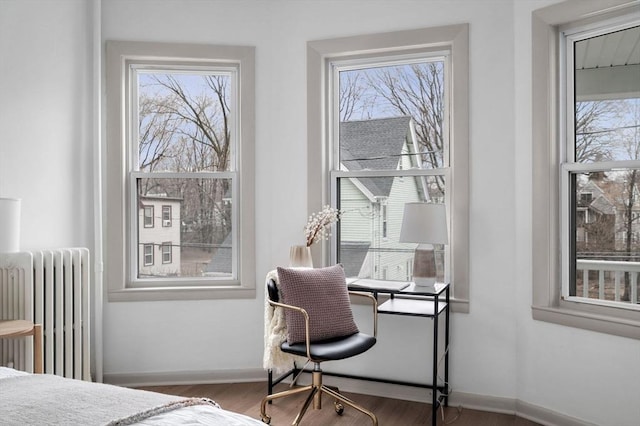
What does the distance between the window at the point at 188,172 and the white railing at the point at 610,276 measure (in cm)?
216

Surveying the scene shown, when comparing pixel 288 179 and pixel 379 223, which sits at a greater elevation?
pixel 288 179

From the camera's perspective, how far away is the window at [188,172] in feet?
12.2

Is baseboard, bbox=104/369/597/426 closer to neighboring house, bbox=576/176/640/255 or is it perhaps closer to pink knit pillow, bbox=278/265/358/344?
pink knit pillow, bbox=278/265/358/344

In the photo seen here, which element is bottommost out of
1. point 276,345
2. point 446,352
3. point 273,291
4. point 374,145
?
point 446,352

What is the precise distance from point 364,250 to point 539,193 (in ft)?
4.04

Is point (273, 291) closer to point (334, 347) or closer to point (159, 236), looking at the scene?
point (334, 347)

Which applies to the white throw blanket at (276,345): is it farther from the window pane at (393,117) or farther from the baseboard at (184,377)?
the window pane at (393,117)

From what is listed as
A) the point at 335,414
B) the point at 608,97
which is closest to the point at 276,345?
the point at 335,414

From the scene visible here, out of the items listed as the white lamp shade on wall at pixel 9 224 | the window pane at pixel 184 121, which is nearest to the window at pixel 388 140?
the window pane at pixel 184 121

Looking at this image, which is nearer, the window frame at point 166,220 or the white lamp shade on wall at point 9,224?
the white lamp shade on wall at point 9,224

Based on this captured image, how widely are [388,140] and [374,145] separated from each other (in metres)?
0.11

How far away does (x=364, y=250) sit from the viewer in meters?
3.67

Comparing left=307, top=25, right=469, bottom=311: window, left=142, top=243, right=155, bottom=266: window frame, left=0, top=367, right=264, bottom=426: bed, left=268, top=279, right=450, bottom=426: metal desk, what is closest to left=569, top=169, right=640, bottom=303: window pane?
left=307, top=25, right=469, bottom=311: window

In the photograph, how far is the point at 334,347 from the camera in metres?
2.85
